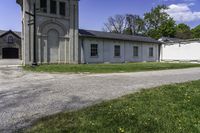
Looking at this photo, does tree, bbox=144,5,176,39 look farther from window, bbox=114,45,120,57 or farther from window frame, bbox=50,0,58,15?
window frame, bbox=50,0,58,15

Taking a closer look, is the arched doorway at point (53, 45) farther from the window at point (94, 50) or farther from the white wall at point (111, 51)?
the window at point (94, 50)

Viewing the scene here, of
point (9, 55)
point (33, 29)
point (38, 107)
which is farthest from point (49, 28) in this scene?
point (9, 55)

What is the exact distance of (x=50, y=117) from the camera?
4930 mm

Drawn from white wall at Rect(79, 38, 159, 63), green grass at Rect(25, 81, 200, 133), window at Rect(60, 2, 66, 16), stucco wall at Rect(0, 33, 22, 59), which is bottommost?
green grass at Rect(25, 81, 200, 133)

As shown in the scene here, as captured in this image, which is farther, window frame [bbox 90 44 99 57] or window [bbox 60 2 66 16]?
window frame [bbox 90 44 99 57]

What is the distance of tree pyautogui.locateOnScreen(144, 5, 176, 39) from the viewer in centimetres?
Answer: 6225

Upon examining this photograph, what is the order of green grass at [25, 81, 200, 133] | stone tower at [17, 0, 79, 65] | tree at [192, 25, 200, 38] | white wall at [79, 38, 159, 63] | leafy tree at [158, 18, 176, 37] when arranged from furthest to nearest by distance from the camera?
tree at [192, 25, 200, 38]
leafy tree at [158, 18, 176, 37]
white wall at [79, 38, 159, 63]
stone tower at [17, 0, 79, 65]
green grass at [25, 81, 200, 133]

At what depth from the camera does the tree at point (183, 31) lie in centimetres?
6769

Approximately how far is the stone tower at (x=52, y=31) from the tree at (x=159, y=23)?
41.2m

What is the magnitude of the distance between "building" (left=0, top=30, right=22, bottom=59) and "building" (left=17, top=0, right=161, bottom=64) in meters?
Answer: 23.0

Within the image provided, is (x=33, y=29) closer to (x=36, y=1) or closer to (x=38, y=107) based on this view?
(x=36, y=1)

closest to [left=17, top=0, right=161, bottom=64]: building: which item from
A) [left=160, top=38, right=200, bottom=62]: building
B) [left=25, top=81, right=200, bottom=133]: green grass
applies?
[left=160, top=38, right=200, bottom=62]: building

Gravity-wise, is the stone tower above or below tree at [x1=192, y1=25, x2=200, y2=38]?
below

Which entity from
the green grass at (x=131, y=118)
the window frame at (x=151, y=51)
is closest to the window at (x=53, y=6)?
the window frame at (x=151, y=51)
